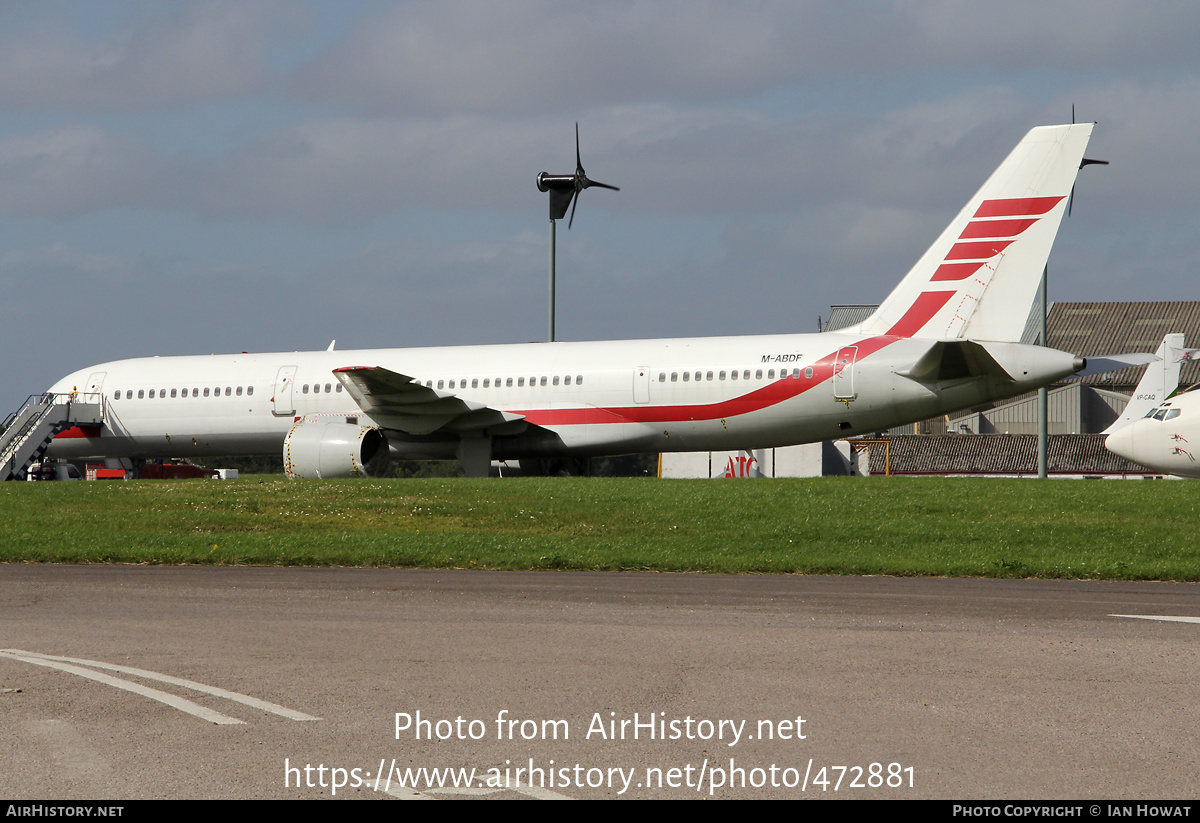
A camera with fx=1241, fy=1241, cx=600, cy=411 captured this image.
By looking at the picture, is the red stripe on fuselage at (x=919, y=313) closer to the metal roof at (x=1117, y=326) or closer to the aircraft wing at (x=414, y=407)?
the aircraft wing at (x=414, y=407)

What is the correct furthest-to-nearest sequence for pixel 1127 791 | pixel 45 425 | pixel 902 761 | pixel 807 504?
pixel 45 425 → pixel 807 504 → pixel 902 761 → pixel 1127 791

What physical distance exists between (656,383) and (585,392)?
175cm

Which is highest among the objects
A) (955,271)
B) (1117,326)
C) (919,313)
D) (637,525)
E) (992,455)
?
(1117,326)

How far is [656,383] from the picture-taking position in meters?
27.8

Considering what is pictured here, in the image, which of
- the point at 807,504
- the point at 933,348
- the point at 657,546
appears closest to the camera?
the point at 657,546

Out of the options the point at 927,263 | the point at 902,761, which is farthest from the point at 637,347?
the point at 902,761

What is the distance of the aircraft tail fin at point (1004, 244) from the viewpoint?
85.3 ft

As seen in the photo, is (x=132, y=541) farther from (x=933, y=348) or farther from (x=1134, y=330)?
(x=1134, y=330)

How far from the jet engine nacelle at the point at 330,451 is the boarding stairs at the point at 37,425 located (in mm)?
7446

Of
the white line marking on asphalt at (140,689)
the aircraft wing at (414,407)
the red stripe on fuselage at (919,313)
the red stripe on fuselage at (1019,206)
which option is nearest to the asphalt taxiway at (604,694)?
the white line marking on asphalt at (140,689)

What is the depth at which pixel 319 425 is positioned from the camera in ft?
96.0

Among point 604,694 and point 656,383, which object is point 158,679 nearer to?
point 604,694

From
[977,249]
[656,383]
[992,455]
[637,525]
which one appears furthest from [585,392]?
[992,455]

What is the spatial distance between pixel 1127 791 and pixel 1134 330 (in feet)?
264
